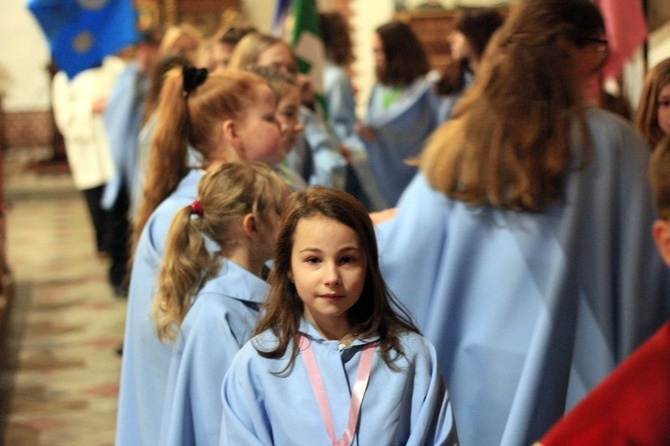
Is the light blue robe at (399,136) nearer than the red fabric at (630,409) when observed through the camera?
No

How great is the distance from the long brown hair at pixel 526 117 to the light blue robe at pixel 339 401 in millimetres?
617

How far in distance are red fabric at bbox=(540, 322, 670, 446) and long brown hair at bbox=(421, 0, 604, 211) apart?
1.21m

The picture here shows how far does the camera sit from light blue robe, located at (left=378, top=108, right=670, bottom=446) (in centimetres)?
294

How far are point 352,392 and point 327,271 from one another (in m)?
0.27

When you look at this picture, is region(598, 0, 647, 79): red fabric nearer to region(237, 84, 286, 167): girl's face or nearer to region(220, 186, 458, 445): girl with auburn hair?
region(237, 84, 286, 167): girl's face

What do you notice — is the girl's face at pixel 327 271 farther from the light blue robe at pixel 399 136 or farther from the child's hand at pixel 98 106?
the child's hand at pixel 98 106

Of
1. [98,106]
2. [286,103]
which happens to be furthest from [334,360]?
[98,106]

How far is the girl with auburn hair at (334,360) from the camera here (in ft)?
7.95

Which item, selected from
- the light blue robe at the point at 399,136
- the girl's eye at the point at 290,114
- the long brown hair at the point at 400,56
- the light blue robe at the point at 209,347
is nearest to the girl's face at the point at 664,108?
the girl's eye at the point at 290,114

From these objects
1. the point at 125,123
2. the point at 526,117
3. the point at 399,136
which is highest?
the point at 526,117

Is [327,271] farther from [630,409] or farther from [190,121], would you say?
[190,121]

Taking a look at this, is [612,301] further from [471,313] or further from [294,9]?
[294,9]

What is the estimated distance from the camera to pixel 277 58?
4961 mm

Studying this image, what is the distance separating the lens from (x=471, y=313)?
3.12 meters
